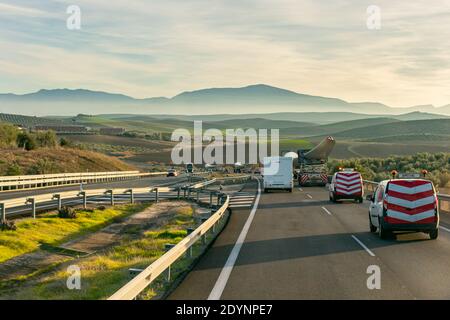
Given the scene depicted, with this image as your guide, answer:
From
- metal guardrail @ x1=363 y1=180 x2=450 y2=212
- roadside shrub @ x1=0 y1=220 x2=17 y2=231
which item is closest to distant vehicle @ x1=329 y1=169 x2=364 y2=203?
metal guardrail @ x1=363 y1=180 x2=450 y2=212

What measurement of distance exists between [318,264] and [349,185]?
2048 centimetres

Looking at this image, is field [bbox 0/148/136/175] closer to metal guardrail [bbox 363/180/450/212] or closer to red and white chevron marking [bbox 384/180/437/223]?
metal guardrail [bbox 363/180/450/212]

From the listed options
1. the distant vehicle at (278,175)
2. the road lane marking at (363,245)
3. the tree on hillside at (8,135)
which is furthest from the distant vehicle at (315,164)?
the road lane marking at (363,245)

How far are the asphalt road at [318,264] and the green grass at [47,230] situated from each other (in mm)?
5204

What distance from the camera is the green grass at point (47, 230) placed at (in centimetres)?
1733

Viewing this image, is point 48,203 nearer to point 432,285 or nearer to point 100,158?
point 432,285

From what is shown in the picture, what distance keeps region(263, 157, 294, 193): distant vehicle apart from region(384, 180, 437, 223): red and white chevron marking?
25.3 metres

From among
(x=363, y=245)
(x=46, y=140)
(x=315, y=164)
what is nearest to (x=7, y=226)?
(x=363, y=245)

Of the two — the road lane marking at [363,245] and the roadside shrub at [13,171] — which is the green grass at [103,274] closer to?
the road lane marking at [363,245]

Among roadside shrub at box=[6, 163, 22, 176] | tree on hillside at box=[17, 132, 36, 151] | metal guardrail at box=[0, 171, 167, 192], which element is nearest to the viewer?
metal guardrail at box=[0, 171, 167, 192]

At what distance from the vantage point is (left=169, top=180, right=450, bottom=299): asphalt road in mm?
10242

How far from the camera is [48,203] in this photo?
29500 millimetres

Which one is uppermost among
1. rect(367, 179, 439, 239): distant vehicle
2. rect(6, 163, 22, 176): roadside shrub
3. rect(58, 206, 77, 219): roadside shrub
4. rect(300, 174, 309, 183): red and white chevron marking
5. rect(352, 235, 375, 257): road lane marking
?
rect(367, 179, 439, 239): distant vehicle
